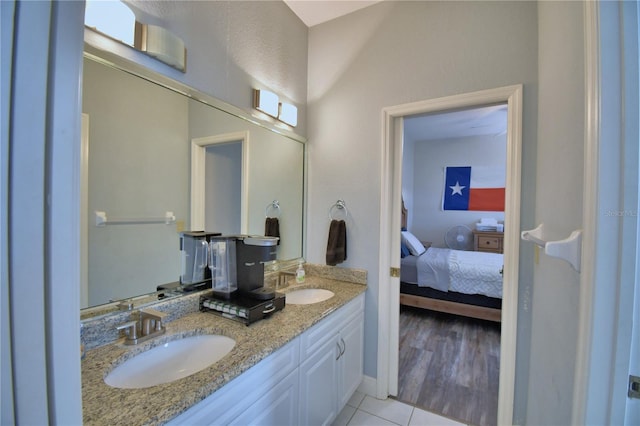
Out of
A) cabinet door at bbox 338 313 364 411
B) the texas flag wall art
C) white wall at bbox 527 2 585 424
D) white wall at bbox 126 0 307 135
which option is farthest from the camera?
the texas flag wall art

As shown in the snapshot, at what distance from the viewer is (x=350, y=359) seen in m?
1.74

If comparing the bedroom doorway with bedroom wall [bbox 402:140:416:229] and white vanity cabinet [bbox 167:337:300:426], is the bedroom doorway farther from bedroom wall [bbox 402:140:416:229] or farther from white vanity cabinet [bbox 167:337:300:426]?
white vanity cabinet [bbox 167:337:300:426]

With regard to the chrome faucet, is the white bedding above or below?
below

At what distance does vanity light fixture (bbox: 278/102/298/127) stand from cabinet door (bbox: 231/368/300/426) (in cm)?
160

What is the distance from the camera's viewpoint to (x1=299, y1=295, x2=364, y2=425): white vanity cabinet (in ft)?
4.21

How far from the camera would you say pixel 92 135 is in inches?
39.8

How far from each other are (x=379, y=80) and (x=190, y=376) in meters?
2.01

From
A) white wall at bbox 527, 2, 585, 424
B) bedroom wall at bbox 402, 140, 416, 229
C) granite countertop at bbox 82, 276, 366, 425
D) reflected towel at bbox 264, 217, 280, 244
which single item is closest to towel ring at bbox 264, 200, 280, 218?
reflected towel at bbox 264, 217, 280, 244

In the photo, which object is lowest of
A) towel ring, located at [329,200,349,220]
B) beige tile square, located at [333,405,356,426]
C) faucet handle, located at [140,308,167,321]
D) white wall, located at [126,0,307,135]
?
beige tile square, located at [333,405,356,426]

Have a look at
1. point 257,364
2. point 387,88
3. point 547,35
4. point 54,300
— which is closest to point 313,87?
point 387,88

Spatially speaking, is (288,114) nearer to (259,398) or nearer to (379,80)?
(379,80)

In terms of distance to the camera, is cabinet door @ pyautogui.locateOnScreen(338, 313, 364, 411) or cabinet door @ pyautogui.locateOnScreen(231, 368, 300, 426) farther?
cabinet door @ pyautogui.locateOnScreen(338, 313, 364, 411)

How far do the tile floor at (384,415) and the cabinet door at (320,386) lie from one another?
0.25 metres

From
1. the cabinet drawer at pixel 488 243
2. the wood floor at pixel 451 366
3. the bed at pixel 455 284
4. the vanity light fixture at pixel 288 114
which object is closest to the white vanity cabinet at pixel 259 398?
the wood floor at pixel 451 366
